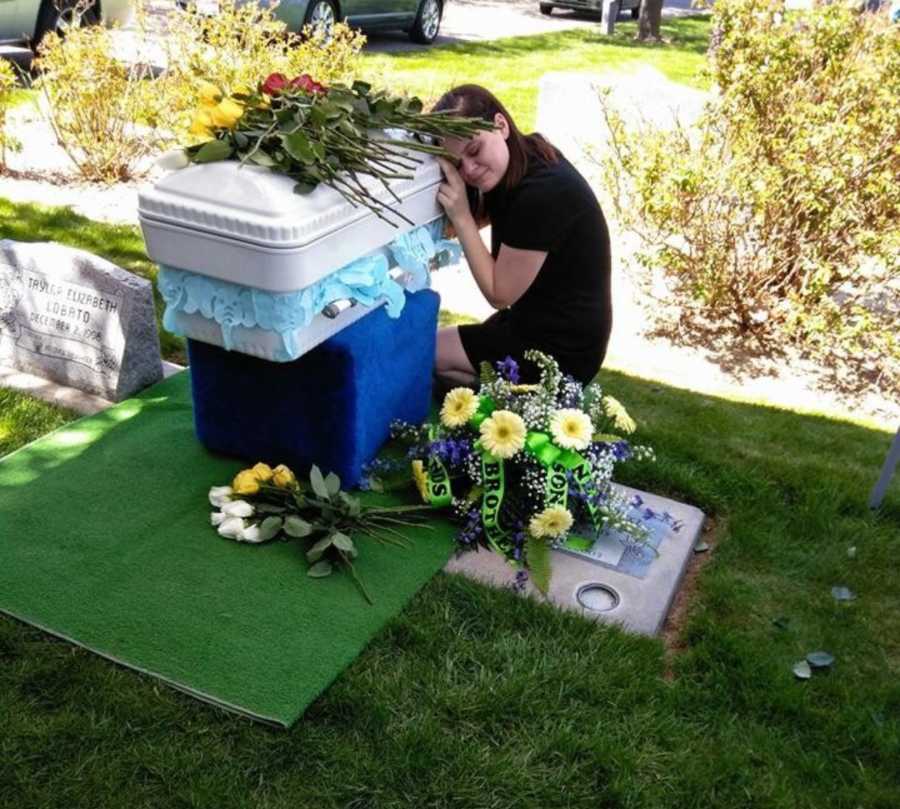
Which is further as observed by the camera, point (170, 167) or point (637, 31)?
point (637, 31)

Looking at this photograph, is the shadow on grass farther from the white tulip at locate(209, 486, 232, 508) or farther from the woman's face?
the white tulip at locate(209, 486, 232, 508)

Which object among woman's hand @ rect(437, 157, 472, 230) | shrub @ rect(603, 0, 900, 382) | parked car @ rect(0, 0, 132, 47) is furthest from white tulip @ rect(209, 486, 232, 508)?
parked car @ rect(0, 0, 132, 47)

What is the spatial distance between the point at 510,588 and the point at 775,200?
2.57 meters

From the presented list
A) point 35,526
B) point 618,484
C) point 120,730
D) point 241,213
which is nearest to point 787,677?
point 618,484

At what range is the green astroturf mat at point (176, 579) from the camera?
2.48 meters

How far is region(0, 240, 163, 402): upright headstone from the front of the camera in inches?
140

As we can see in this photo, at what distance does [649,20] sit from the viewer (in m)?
13.9

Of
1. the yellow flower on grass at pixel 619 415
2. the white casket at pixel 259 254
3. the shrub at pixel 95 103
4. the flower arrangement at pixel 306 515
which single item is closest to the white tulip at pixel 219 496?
the flower arrangement at pixel 306 515

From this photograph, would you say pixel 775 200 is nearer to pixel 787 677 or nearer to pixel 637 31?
pixel 787 677

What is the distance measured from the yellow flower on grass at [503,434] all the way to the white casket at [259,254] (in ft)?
1.83

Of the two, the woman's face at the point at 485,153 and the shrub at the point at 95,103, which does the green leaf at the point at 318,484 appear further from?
the shrub at the point at 95,103

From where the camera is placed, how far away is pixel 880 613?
9.59 feet

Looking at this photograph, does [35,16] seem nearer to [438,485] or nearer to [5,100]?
[5,100]

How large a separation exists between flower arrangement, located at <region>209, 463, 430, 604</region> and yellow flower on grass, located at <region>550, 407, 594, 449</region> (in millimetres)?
505
